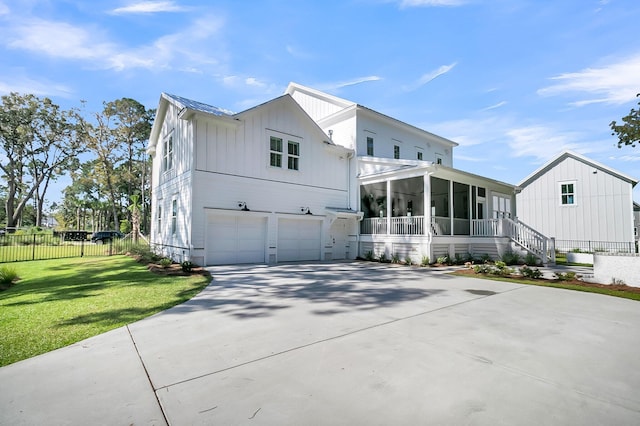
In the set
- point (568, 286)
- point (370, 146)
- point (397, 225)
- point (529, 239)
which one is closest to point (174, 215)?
point (397, 225)

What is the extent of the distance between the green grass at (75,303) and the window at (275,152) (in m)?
6.95

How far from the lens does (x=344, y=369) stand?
126 inches

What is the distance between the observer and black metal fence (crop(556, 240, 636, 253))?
1828 centimetres

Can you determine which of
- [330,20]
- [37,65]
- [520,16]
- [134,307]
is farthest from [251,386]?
[37,65]

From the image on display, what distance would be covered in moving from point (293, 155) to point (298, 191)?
72.2 inches

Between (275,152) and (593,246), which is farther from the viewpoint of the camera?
(593,246)

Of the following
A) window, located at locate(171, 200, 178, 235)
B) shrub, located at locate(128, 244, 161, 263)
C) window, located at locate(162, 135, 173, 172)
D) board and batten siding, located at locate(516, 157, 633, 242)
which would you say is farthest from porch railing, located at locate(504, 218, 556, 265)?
window, located at locate(162, 135, 173, 172)

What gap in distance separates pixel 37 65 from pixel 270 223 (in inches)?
787

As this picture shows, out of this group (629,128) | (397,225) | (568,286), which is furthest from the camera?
(397,225)

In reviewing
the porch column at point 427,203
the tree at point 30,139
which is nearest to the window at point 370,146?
the porch column at point 427,203

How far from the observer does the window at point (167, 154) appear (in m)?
15.5

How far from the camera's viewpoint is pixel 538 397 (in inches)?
105

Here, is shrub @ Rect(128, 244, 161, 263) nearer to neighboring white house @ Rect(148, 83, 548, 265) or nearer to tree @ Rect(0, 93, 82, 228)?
neighboring white house @ Rect(148, 83, 548, 265)

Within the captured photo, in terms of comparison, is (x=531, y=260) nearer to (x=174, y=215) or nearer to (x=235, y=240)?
(x=235, y=240)
